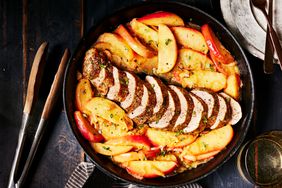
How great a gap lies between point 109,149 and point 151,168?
0.94ft

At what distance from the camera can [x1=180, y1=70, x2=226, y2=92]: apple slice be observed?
319 centimetres

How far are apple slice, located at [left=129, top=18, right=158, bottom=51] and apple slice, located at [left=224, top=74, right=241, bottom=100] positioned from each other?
51cm

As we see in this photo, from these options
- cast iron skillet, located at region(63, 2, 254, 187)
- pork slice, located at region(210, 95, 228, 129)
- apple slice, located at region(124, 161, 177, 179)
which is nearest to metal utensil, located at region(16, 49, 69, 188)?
cast iron skillet, located at region(63, 2, 254, 187)

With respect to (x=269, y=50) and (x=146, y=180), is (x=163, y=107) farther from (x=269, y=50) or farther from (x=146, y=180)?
(x=269, y=50)

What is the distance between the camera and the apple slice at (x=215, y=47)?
3150 mm

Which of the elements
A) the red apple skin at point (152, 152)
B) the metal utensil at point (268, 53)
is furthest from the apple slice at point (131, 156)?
the metal utensil at point (268, 53)

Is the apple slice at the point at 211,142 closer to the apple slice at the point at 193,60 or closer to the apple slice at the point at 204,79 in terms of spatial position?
the apple slice at the point at 204,79

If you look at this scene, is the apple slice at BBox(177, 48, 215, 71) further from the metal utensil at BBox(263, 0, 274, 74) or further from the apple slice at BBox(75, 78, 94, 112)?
the apple slice at BBox(75, 78, 94, 112)

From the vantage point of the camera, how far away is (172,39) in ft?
10.3

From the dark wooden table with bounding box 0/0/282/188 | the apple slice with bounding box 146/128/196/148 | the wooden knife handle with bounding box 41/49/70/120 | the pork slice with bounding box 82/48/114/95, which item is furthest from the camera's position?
the dark wooden table with bounding box 0/0/282/188

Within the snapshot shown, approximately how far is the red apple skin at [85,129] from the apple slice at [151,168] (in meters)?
0.29

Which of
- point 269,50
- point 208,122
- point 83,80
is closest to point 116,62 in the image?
point 83,80

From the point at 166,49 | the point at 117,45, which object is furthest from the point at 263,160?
the point at 117,45

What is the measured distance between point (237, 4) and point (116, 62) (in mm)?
857
